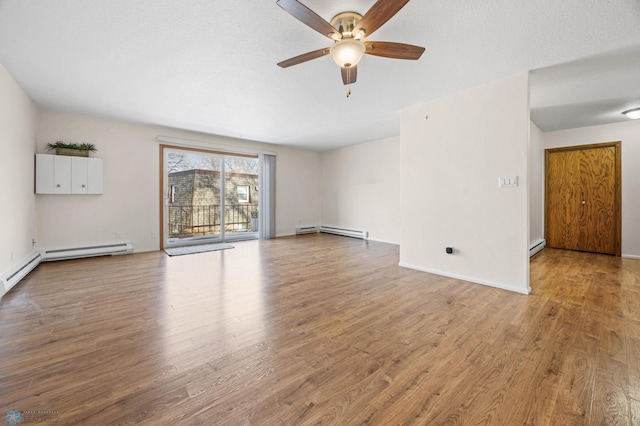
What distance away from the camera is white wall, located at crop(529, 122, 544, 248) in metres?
5.04

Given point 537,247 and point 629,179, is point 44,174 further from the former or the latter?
point 629,179

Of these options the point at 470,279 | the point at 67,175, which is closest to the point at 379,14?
the point at 470,279

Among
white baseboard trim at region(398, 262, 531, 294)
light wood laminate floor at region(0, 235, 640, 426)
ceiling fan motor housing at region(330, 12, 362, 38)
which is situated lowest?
light wood laminate floor at region(0, 235, 640, 426)

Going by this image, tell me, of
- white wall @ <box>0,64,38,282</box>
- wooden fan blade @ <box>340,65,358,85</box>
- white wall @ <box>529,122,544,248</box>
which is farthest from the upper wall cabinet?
white wall @ <box>529,122,544,248</box>

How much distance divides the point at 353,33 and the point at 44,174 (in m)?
5.27

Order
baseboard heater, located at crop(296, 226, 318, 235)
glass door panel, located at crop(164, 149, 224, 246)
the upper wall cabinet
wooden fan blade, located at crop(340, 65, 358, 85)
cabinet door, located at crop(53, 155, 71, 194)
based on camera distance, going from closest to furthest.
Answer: wooden fan blade, located at crop(340, 65, 358, 85) → the upper wall cabinet → cabinet door, located at crop(53, 155, 71, 194) → glass door panel, located at crop(164, 149, 224, 246) → baseboard heater, located at crop(296, 226, 318, 235)

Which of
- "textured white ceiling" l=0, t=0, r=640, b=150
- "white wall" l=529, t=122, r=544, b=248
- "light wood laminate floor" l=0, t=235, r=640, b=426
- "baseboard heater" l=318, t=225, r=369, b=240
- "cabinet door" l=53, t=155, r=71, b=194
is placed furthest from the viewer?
"baseboard heater" l=318, t=225, r=369, b=240

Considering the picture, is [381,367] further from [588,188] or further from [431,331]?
[588,188]

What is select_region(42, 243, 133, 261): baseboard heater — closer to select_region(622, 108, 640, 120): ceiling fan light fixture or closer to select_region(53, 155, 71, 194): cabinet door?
select_region(53, 155, 71, 194): cabinet door

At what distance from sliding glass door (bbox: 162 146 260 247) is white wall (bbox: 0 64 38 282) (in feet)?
6.20

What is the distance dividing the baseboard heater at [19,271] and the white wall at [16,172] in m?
0.06

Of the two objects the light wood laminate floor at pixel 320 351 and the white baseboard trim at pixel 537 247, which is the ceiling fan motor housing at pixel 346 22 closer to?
the light wood laminate floor at pixel 320 351

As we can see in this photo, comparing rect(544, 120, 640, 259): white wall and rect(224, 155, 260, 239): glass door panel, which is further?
rect(224, 155, 260, 239): glass door panel

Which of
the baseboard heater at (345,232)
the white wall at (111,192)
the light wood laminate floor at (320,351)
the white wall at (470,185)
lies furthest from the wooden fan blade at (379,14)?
the baseboard heater at (345,232)
